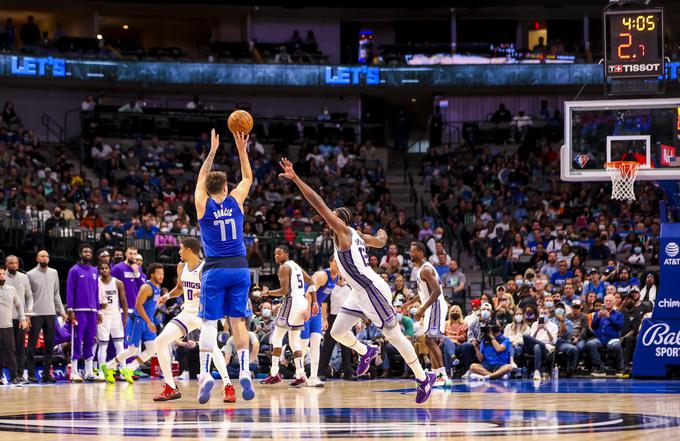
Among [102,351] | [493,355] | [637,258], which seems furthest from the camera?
[637,258]

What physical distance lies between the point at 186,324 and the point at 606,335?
8.80 meters

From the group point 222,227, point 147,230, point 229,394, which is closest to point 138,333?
point 229,394

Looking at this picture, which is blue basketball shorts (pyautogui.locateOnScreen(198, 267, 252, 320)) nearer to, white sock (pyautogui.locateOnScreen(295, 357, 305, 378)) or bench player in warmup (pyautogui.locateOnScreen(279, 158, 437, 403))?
bench player in warmup (pyautogui.locateOnScreen(279, 158, 437, 403))

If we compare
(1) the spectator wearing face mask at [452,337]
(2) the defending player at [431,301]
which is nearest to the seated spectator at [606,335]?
(1) the spectator wearing face mask at [452,337]

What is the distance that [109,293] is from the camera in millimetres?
19281

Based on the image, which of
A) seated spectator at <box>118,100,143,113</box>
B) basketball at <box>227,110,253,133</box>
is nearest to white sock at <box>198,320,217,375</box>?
basketball at <box>227,110,253,133</box>

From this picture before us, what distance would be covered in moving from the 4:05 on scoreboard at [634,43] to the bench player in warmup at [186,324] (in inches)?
299

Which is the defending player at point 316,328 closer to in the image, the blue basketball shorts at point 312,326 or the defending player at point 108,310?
the blue basketball shorts at point 312,326

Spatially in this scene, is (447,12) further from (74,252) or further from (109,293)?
(109,293)

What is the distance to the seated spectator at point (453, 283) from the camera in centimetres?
2367

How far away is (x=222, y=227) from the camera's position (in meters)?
11.7

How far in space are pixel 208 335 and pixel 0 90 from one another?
101 feet

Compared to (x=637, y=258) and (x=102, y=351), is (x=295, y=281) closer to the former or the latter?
(x=102, y=351)

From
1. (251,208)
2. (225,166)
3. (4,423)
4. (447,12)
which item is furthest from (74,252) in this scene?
(447,12)
